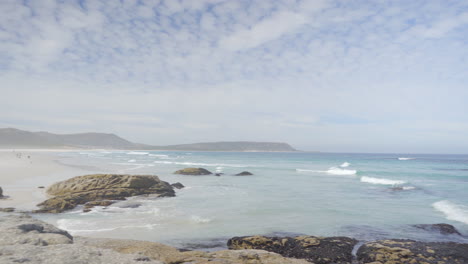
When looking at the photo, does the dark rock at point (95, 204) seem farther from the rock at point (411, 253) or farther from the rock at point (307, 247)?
the rock at point (411, 253)

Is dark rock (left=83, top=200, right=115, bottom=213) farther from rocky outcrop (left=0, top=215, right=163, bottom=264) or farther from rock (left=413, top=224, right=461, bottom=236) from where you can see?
rock (left=413, top=224, right=461, bottom=236)

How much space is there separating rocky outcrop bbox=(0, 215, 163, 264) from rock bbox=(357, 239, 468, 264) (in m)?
6.56

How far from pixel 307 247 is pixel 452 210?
41.4 feet

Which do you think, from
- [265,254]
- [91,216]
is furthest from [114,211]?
[265,254]

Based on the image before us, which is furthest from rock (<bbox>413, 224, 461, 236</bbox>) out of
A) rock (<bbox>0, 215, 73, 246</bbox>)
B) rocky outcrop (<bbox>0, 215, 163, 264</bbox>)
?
rock (<bbox>0, 215, 73, 246</bbox>)

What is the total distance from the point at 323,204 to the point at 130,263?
15.2m

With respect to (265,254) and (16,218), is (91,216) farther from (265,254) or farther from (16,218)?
(265,254)

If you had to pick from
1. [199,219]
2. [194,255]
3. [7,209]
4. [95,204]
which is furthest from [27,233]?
[95,204]

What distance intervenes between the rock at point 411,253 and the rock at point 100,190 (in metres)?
12.9

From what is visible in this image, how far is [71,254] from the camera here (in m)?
4.48

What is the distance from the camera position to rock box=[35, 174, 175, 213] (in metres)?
15.5

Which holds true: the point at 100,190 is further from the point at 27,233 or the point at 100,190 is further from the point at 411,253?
the point at 411,253

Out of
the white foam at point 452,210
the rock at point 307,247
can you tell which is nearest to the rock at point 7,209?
the rock at point 307,247

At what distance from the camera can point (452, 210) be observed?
652 inches
